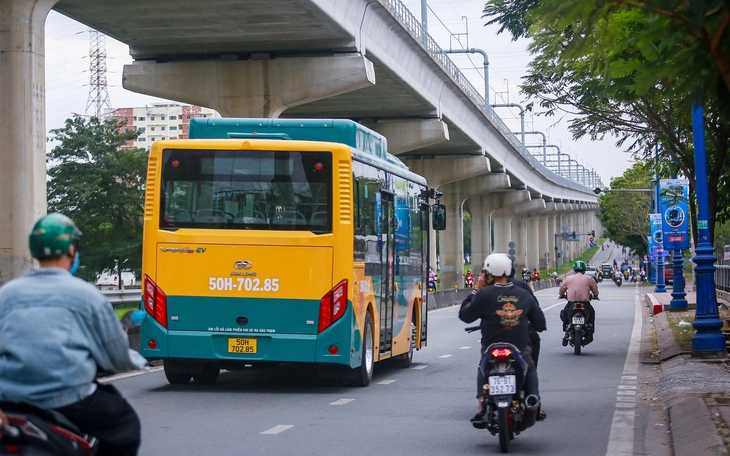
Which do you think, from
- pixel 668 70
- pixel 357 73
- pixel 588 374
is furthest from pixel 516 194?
pixel 668 70

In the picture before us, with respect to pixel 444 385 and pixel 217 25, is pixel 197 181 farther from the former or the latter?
pixel 217 25

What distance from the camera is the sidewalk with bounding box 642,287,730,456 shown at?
894 centimetres

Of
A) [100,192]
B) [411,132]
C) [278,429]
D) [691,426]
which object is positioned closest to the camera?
[691,426]

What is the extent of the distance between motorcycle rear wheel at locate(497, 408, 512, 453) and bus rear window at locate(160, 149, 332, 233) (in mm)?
4953

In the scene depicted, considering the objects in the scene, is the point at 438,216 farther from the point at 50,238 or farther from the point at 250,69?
the point at 50,238

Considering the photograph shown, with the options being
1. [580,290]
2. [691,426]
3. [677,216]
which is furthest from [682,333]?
[691,426]

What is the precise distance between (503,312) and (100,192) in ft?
183

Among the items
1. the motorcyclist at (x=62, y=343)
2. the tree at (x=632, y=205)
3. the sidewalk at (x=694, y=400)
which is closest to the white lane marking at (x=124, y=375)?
the sidewalk at (x=694, y=400)

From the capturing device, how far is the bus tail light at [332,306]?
1330 cm

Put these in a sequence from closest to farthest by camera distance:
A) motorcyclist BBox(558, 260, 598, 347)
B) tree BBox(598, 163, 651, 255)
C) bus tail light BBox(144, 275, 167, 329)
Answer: bus tail light BBox(144, 275, 167, 329)
motorcyclist BBox(558, 260, 598, 347)
tree BBox(598, 163, 651, 255)

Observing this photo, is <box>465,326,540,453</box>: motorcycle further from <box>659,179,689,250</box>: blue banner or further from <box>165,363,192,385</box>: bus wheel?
<box>659,179,689,250</box>: blue banner

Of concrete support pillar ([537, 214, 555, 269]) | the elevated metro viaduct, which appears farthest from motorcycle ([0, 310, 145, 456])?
concrete support pillar ([537, 214, 555, 269])

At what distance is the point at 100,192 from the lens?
6247cm

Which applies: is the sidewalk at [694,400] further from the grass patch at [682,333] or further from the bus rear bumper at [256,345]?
the bus rear bumper at [256,345]
